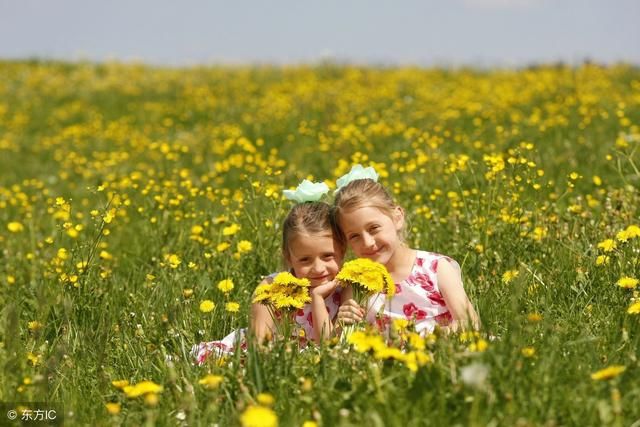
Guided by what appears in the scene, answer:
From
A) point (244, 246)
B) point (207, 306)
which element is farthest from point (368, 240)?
point (244, 246)

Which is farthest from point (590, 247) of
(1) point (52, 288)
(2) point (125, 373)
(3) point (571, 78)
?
(3) point (571, 78)

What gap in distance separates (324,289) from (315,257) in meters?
0.17

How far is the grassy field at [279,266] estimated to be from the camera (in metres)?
2.54

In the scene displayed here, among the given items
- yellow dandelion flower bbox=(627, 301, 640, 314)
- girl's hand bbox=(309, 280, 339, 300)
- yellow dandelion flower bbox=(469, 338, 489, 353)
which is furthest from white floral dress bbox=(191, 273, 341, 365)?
yellow dandelion flower bbox=(627, 301, 640, 314)

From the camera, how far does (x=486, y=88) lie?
1186 cm

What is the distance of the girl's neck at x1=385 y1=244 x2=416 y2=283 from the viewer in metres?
3.95

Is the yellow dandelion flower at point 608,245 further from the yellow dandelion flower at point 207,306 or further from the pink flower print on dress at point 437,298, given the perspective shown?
the yellow dandelion flower at point 207,306

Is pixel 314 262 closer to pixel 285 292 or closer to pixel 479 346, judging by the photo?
pixel 285 292

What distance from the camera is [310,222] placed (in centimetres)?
381

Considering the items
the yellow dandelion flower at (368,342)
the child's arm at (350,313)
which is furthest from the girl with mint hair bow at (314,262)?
the yellow dandelion flower at (368,342)

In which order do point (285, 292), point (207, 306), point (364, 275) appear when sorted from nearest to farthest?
point (364, 275) < point (285, 292) < point (207, 306)

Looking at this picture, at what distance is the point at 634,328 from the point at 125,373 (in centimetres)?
203

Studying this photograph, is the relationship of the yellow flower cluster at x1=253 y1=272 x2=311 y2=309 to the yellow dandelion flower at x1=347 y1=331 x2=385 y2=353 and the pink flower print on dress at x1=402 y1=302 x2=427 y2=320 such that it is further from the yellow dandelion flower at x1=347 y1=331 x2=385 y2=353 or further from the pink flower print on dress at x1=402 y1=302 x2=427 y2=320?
the pink flower print on dress at x1=402 y1=302 x2=427 y2=320

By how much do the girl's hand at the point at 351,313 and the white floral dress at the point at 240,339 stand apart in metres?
0.17
